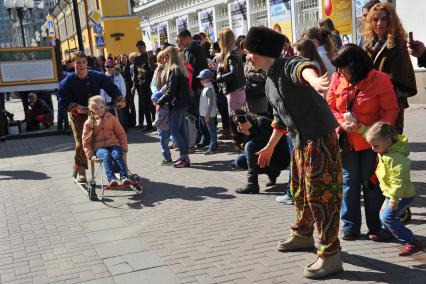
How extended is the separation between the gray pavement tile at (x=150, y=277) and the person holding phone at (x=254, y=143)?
234cm

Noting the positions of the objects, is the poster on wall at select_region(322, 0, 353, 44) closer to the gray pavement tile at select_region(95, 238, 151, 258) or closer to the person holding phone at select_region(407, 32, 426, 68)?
the person holding phone at select_region(407, 32, 426, 68)

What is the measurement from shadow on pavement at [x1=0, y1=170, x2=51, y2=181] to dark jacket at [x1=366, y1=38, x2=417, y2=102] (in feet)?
19.2

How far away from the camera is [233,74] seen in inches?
340

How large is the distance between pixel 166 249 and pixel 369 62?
2.41 m

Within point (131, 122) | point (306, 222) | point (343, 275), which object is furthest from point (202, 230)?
point (131, 122)

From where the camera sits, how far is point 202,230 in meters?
5.42

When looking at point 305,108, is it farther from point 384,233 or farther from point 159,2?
point 159,2

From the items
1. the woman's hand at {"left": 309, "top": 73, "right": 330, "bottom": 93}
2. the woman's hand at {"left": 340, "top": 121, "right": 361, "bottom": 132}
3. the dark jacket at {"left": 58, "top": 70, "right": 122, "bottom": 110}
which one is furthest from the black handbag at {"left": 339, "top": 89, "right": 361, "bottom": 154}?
the dark jacket at {"left": 58, "top": 70, "right": 122, "bottom": 110}

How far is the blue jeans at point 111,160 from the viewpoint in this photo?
6898mm

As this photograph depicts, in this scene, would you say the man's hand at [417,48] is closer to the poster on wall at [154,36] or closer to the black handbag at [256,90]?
the black handbag at [256,90]

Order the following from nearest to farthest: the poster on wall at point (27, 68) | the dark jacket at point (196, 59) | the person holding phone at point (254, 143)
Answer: the person holding phone at point (254, 143)
the dark jacket at point (196, 59)
the poster on wall at point (27, 68)

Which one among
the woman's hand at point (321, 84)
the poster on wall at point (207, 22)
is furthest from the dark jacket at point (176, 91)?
the poster on wall at point (207, 22)

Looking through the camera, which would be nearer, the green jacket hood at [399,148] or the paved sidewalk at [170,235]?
the green jacket hood at [399,148]

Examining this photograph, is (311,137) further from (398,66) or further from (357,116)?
(398,66)
